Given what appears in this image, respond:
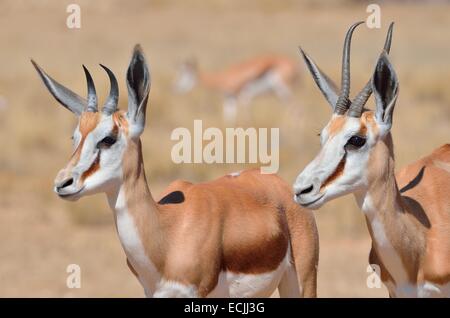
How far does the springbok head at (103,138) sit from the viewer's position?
6.77m

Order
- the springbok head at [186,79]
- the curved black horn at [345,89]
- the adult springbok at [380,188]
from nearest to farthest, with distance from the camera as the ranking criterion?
1. the adult springbok at [380,188]
2. the curved black horn at [345,89]
3. the springbok head at [186,79]

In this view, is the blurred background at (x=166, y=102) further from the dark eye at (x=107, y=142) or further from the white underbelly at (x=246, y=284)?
the dark eye at (x=107, y=142)

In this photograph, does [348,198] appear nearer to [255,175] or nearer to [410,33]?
[255,175]

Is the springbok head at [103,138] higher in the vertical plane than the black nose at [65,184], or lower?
higher

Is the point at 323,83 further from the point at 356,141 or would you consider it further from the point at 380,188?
the point at 380,188

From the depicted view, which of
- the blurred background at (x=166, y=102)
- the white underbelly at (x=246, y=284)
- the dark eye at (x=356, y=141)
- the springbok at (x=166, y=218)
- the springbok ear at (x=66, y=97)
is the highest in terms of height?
the springbok ear at (x=66, y=97)

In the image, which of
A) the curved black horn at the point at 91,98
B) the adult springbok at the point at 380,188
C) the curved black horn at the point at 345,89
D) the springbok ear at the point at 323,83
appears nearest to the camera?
the adult springbok at the point at 380,188

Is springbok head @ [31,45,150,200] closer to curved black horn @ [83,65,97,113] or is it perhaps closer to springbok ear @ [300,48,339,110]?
curved black horn @ [83,65,97,113]

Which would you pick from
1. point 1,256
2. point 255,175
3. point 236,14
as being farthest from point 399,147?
point 236,14

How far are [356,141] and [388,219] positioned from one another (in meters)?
0.52

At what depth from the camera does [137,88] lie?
7.15m

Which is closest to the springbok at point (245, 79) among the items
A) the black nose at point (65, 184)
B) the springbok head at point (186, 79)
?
the springbok head at point (186, 79)

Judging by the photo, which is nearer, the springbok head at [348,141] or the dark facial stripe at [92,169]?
the springbok head at [348,141]
